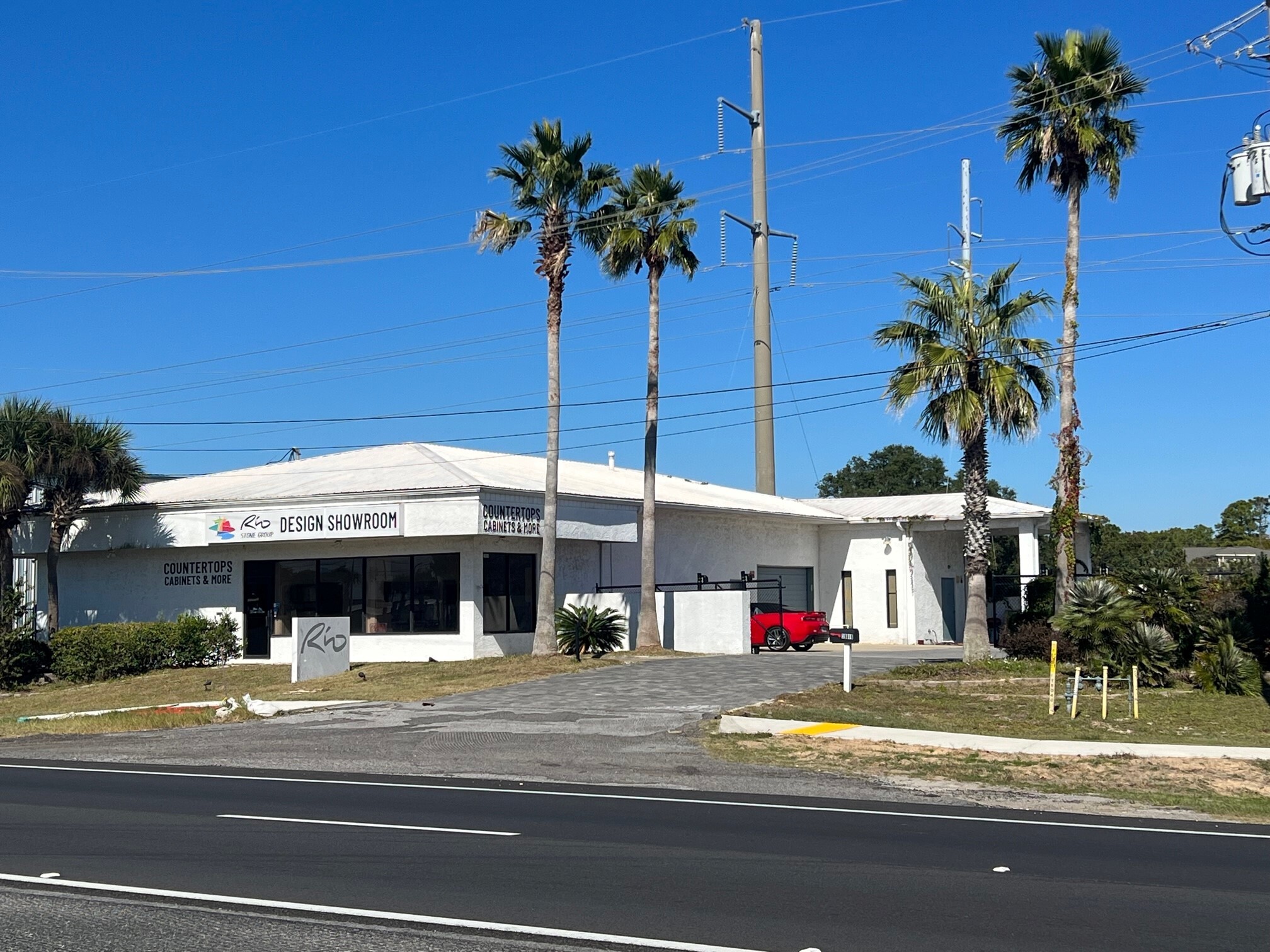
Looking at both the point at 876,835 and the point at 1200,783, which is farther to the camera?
the point at 1200,783

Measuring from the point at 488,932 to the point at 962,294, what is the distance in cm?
2181

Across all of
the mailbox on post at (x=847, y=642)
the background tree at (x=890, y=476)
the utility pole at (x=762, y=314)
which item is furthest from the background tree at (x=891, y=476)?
the mailbox on post at (x=847, y=642)

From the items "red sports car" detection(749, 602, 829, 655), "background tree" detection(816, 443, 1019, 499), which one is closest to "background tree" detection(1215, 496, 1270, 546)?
"background tree" detection(816, 443, 1019, 499)

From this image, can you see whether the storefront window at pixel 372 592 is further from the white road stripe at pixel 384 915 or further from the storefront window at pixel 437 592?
the white road stripe at pixel 384 915

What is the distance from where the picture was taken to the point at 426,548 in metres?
31.5

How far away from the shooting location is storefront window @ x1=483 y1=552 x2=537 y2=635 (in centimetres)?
3162

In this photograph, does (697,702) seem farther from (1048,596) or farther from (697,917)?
(697,917)

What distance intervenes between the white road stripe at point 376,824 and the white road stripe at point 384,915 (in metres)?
2.70

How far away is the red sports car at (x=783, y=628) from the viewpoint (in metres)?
34.8

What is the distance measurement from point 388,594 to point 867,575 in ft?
54.8

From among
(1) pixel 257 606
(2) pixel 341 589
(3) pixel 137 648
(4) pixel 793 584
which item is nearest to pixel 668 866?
(2) pixel 341 589

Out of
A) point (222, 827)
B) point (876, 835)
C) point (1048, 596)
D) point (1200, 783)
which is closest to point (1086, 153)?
point (1048, 596)

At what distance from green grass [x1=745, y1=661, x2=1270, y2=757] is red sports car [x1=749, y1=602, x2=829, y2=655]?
9.38 meters

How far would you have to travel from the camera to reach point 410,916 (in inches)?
294
